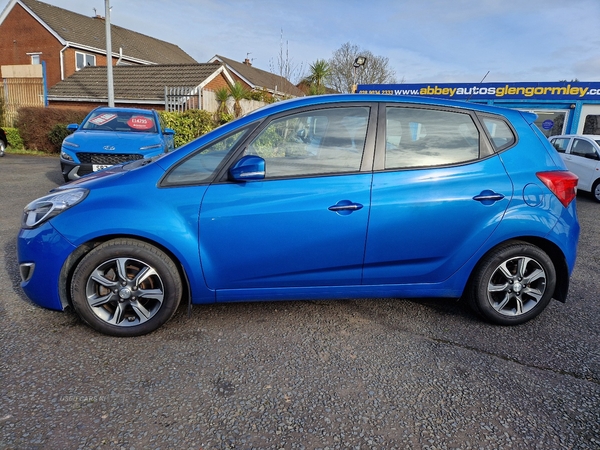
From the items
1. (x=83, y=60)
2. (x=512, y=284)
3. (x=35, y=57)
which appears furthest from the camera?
(x=83, y=60)

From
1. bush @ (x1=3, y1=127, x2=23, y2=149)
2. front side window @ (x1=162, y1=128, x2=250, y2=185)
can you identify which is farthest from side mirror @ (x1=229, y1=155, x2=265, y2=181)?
bush @ (x1=3, y1=127, x2=23, y2=149)

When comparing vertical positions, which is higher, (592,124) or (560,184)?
(592,124)

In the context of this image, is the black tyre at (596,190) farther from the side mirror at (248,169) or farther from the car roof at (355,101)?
the side mirror at (248,169)

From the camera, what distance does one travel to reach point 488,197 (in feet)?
9.73

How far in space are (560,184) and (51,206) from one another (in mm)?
3624

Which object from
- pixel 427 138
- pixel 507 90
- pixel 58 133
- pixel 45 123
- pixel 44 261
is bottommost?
pixel 44 261

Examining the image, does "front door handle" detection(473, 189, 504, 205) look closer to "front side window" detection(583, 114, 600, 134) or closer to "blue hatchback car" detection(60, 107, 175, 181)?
"blue hatchback car" detection(60, 107, 175, 181)

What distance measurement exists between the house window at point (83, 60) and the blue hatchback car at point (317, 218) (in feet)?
101

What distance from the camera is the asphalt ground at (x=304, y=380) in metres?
2.04

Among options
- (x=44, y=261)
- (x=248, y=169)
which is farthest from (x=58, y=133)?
(x=248, y=169)

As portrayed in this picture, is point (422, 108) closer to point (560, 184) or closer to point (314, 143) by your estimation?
point (314, 143)

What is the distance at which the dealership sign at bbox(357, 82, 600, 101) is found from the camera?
15.0 metres

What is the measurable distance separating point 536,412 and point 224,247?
6.76 feet

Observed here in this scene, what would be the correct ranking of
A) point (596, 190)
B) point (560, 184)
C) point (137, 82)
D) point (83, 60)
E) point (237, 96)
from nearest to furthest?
point (560, 184) → point (596, 190) → point (237, 96) → point (137, 82) → point (83, 60)
